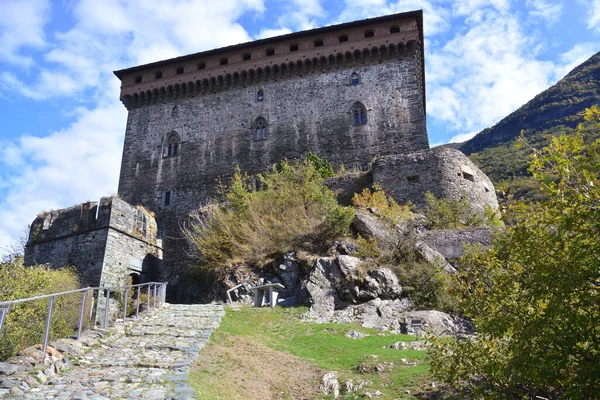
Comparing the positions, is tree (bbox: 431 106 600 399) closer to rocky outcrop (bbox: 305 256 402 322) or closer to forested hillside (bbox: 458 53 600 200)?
rocky outcrop (bbox: 305 256 402 322)

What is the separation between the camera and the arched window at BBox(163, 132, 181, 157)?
30219 millimetres

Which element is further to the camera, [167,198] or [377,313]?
[167,198]

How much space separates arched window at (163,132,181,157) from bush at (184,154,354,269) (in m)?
9.28

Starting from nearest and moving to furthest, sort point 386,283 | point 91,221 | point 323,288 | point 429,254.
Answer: point 386,283
point 323,288
point 429,254
point 91,221

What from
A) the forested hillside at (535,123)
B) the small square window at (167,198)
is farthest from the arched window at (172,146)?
the forested hillside at (535,123)

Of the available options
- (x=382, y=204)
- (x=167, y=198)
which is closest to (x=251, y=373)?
(x=382, y=204)

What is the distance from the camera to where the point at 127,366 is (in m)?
7.86

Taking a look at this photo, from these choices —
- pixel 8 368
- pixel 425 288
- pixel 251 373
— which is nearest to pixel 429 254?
pixel 425 288

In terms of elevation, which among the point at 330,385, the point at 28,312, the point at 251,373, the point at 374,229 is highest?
the point at 374,229

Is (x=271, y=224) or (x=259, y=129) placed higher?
(x=259, y=129)

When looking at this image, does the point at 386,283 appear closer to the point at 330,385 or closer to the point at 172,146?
the point at 330,385

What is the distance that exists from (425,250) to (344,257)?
2.83 metres

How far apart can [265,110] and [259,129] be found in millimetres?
1253

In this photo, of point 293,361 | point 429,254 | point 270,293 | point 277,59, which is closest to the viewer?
point 293,361
